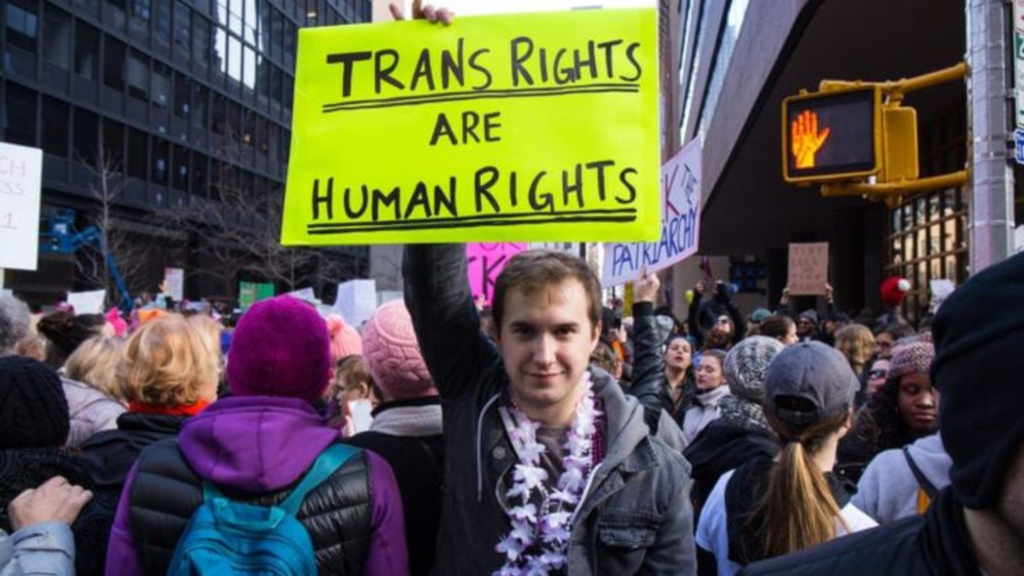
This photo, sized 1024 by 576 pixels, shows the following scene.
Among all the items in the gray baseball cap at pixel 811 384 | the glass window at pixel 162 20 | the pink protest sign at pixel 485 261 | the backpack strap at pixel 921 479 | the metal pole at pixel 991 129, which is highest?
the glass window at pixel 162 20

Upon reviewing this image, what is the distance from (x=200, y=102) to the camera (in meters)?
43.4

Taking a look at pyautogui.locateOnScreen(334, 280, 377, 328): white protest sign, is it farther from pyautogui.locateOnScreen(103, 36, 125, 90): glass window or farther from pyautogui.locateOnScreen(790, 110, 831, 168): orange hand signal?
pyautogui.locateOnScreen(103, 36, 125, 90): glass window

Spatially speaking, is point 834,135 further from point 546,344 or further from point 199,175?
point 199,175

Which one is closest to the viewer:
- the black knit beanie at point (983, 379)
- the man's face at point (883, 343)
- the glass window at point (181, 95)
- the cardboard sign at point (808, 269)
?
the black knit beanie at point (983, 379)

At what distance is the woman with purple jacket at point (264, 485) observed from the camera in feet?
7.02

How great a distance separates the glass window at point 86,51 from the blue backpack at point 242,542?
36.4m

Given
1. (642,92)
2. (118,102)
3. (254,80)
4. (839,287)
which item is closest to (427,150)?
Answer: (642,92)

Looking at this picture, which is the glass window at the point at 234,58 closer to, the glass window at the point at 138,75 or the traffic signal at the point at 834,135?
the glass window at the point at 138,75

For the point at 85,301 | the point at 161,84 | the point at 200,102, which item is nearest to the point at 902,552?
the point at 85,301

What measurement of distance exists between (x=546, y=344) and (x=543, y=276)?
0.60 feet

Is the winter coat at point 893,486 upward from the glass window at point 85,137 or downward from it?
downward

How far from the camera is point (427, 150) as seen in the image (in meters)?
2.60

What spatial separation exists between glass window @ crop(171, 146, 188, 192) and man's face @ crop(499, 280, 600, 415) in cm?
4148

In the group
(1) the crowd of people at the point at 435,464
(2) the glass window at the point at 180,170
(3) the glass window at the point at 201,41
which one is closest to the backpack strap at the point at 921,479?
(1) the crowd of people at the point at 435,464
